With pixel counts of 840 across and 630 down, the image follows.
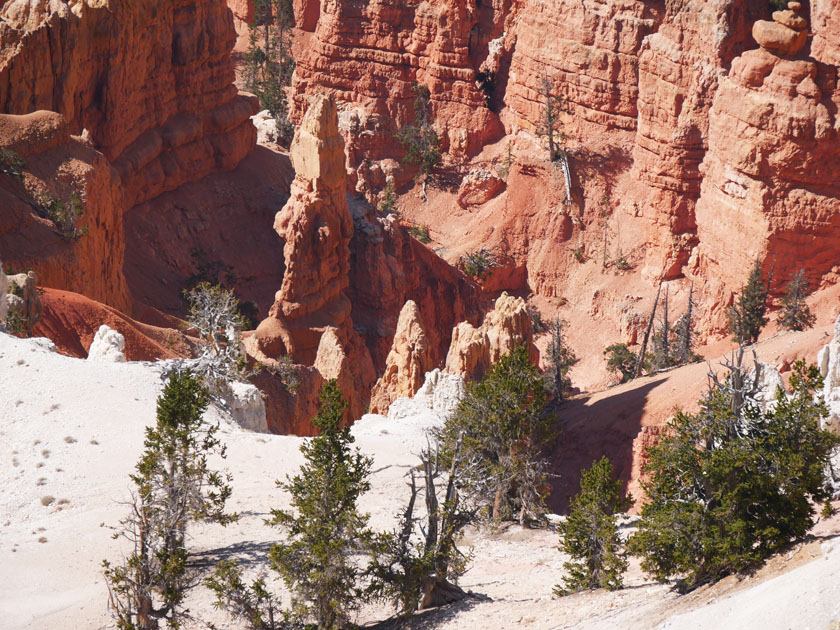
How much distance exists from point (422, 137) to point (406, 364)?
4216 centimetres

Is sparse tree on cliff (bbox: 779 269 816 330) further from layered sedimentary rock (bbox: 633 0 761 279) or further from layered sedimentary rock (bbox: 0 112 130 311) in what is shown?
layered sedimentary rock (bbox: 0 112 130 311)

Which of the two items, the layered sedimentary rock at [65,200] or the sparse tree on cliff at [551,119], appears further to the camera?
the sparse tree on cliff at [551,119]

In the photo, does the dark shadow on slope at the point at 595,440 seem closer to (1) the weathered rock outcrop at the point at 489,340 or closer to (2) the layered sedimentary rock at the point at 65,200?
(1) the weathered rock outcrop at the point at 489,340

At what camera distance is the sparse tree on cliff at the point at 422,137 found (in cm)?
8712

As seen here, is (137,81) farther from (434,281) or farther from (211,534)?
(211,534)

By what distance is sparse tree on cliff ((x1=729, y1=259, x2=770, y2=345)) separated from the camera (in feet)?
203

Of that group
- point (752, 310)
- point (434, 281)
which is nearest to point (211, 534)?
point (752, 310)

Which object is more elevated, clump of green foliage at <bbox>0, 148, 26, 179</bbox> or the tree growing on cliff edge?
the tree growing on cliff edge

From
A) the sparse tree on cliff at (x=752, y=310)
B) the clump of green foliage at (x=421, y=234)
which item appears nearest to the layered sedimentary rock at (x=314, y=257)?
the sparse tree on cliff at (x=752, y=310)

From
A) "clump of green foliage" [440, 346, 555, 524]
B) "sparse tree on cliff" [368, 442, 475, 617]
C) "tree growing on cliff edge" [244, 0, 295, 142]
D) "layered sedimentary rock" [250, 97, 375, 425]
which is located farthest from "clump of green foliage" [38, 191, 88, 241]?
"tree growing on cliff edge" [244, 0, 295, 142]

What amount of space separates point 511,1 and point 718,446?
6429cm

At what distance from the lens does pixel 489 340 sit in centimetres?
4691

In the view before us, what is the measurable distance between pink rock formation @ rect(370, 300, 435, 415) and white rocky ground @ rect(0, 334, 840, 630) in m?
3.78

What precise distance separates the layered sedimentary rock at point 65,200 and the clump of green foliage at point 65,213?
0.14 metres
